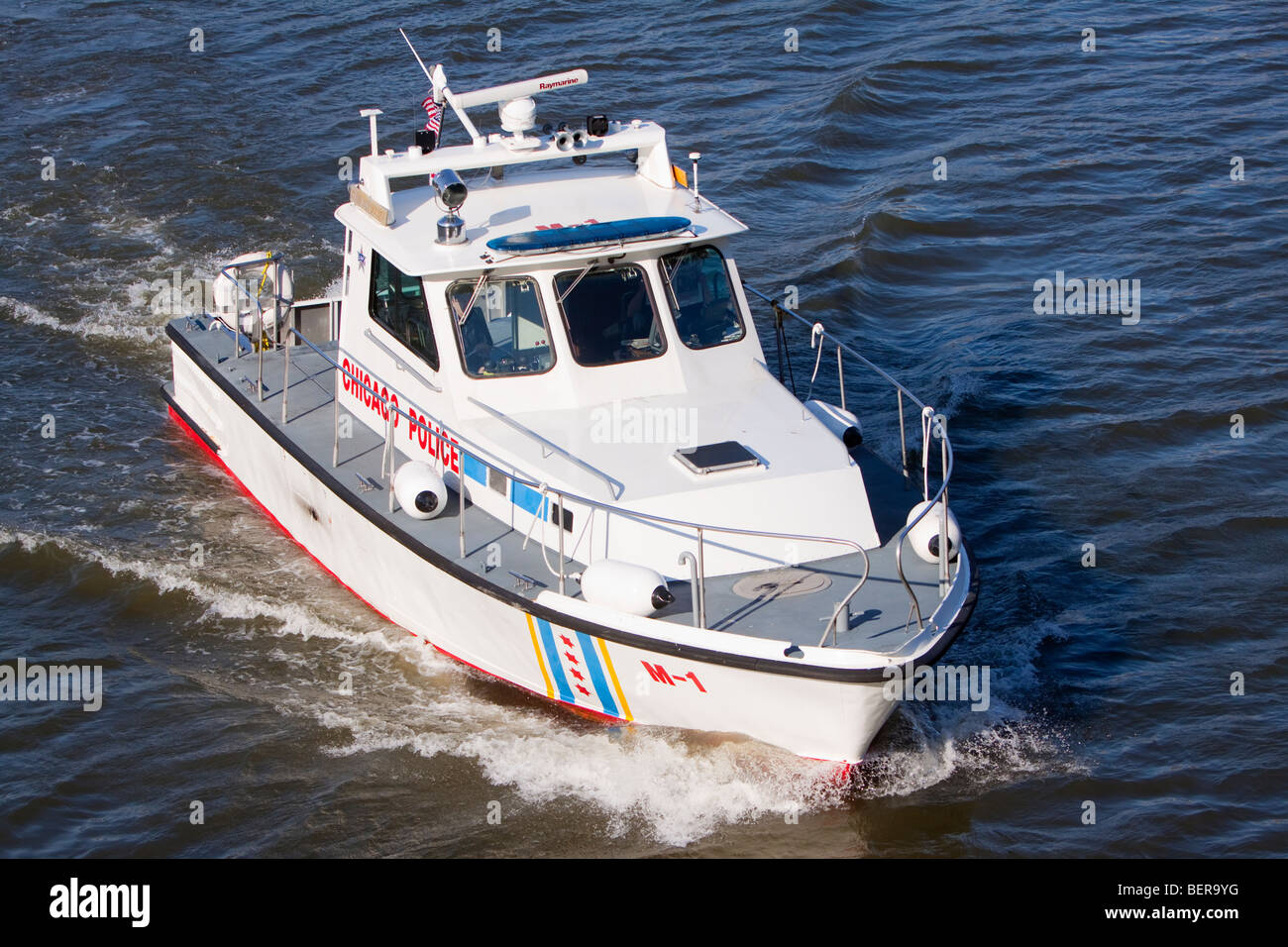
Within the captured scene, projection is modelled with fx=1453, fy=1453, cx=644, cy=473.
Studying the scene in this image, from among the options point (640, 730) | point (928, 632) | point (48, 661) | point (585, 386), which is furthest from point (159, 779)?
point (928, 632)

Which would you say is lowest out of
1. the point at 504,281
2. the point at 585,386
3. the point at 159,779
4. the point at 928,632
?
the point at 159,779

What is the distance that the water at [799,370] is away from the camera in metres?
8.80

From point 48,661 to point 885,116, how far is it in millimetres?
12503

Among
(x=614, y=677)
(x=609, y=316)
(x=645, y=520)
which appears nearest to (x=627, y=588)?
(x=645, y=520)

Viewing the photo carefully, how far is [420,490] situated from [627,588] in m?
1.83

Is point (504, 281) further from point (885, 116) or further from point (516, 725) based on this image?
point (885, 116)

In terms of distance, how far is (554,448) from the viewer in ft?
29.6

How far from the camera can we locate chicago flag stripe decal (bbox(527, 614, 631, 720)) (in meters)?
8.48

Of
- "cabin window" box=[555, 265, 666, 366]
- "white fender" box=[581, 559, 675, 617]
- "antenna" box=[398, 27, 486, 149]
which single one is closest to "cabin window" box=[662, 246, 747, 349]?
"cabin window" box=[555, 265, 666, 366]

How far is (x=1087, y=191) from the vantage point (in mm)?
16656

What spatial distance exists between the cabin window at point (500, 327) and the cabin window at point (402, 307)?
0.25 metres

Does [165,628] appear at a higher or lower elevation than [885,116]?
lower

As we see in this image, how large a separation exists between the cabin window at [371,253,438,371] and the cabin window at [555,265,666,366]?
37.0 inches

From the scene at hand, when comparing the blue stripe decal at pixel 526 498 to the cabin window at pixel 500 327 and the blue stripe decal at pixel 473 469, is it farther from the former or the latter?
the cabin window at pixel 500 327
